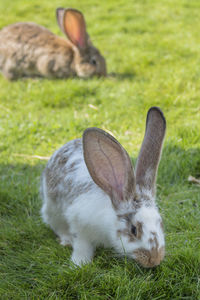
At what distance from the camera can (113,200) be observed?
318 cm

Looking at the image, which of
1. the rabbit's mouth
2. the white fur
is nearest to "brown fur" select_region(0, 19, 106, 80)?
the white fur

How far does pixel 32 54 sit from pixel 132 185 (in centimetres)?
593

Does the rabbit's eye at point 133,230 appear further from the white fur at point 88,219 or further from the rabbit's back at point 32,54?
the rabbit's back at point 32,54

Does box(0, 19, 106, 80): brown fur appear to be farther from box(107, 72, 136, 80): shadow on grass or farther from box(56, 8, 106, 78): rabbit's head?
box(107, 72, 136, 80): shadow on grass

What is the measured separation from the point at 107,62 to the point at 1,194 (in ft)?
16.7

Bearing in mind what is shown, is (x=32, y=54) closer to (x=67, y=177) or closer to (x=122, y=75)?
(x=122, y=75)

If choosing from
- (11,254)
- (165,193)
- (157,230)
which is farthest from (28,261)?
(165,193)

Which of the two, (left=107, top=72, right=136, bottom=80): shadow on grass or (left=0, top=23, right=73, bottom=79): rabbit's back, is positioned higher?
(left=0, top=23, right=73, bottom=79): rabbit's back

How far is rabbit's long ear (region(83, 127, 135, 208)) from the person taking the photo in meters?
3.01

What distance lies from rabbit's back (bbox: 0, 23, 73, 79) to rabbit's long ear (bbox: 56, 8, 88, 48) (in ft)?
1.06

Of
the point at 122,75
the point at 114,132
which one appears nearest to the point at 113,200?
the point at 114,132

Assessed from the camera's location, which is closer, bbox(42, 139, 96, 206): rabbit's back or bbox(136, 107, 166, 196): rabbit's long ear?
bbox(136, 107, 166, 196): rabbit's long ear

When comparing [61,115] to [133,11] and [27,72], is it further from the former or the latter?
[133,11]

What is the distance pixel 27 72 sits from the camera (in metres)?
8.33
